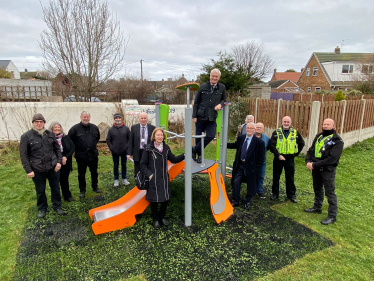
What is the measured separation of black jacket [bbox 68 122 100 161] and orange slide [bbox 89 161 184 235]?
47.8 inches

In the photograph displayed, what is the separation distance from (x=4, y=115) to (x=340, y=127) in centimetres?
1178

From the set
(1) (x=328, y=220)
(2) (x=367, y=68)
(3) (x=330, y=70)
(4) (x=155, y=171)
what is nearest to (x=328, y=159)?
(1) (x=328, y=220)

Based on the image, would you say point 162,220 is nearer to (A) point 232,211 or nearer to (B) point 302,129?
(A) point 232,211

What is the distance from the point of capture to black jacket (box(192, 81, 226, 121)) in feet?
13.5

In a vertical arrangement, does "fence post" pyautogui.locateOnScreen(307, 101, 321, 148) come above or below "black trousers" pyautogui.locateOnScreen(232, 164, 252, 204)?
above

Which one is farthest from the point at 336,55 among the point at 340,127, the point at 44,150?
the point at 44,150

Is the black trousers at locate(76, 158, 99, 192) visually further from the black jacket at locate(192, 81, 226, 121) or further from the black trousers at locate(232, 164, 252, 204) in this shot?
the black trousers at locate(232, 164, 252, 204)

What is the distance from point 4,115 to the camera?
27.8 ft

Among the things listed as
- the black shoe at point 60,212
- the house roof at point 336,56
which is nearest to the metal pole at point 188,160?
the black shoe at point 60,212

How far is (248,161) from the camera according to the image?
13.6 feet

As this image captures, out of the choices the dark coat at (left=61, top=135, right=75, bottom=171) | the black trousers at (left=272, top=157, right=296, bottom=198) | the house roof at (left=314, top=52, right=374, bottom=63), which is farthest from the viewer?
the house roof at (left=314, top=52, right=374, bottom=63)

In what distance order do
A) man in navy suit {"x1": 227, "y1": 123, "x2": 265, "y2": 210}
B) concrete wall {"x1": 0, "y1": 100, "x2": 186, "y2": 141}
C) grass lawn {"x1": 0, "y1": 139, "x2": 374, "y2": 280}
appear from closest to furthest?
grass lawn {"x1": 0, "y1": 139, "x2": 374, "y2": 280} < man in navy suit {"x1": 227, "y1": 123, "x2": 265, "y2": 210} < concrete wall {"x1": 0, "y1": 100, "x2": 186, "y2": 141}

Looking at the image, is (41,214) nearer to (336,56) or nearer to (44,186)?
(44,186)

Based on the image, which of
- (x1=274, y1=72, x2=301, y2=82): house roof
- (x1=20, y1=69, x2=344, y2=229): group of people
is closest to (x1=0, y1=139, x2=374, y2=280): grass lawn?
(x1=20, y1=69, x2=344, y2=229): group of people
